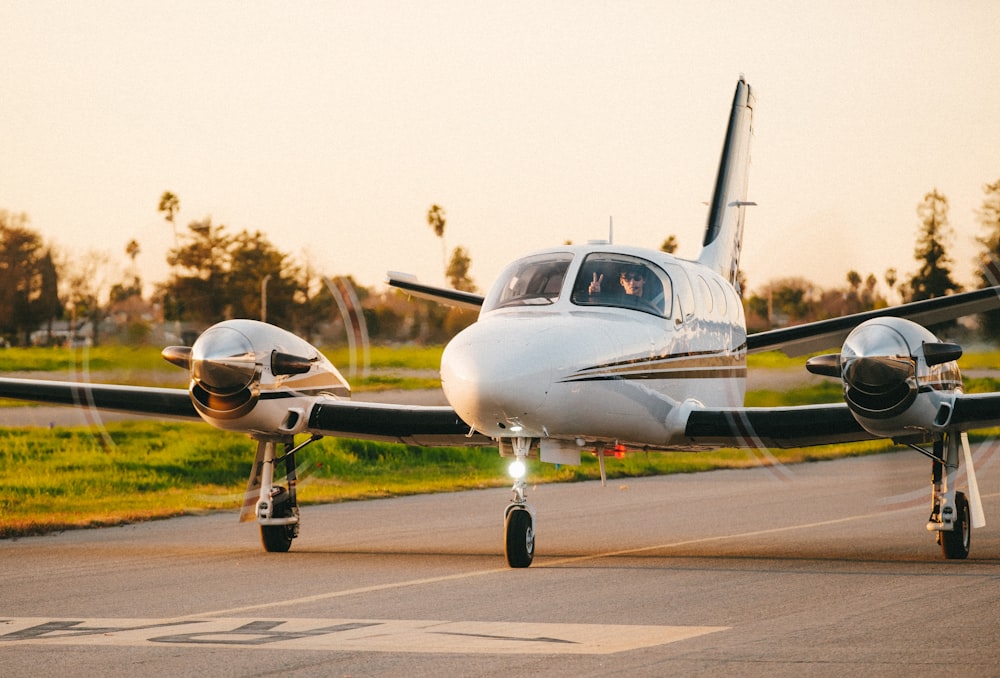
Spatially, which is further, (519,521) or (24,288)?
(24,288)

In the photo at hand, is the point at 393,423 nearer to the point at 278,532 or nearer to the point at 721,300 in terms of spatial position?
the point at 278,532

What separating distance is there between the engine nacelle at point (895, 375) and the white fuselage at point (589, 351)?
1.85 m

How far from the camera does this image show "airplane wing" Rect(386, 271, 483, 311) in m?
16.3

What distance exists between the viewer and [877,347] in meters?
12.0

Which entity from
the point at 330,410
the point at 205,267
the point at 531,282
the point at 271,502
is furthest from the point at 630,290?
the point at 205,267

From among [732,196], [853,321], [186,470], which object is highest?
[732,196]

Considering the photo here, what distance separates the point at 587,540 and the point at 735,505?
5.05m

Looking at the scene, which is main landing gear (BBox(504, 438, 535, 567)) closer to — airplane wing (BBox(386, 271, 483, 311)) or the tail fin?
airplane wing (BBox(386, 271, 483, 311))

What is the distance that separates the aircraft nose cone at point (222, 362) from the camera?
13305mm

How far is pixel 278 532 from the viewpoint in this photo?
13922 mm

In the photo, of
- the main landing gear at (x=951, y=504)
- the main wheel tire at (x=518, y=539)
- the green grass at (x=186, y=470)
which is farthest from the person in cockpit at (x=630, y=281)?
the green grass at (x=186, y=470)

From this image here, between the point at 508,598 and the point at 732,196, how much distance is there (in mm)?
11595

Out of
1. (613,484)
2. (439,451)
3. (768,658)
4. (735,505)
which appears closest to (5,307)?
(439,451)

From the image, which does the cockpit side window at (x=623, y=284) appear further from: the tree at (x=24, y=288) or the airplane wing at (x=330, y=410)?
the tree at (x=24, y=288)
